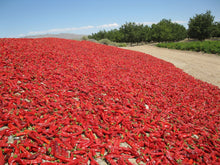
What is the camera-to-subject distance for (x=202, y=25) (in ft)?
161

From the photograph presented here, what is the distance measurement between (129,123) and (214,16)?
62.8 metres

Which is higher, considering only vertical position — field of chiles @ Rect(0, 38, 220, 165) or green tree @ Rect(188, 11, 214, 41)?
green tree @ Rect(188, 11, 214, 41)

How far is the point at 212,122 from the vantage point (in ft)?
20.6

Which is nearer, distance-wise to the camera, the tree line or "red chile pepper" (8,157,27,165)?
"red chile pepper" (8,157,27,165)

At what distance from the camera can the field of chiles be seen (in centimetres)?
371

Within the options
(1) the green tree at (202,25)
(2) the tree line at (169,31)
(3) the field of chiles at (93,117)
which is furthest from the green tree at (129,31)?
(3) the field of chiles at (93,117)

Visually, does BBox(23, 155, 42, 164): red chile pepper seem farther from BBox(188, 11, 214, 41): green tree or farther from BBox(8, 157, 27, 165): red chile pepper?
BBox(188, 11, 214, 41): green tree

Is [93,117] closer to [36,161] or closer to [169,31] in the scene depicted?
[36,161]

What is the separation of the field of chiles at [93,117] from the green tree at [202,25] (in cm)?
5103

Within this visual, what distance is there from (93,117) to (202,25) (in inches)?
2324

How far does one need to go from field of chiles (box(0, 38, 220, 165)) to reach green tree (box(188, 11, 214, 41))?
5103 cm

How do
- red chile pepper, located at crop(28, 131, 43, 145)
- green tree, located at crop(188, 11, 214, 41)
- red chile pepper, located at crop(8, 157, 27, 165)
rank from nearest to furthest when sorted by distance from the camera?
red chile pepper, located at crop(8, 157, 27, 165) < red chile pepper, located at crop(28, 131, 43, 145) < green tree, located at crop(188, 11, 214, 41)

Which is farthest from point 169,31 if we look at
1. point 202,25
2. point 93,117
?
point 93,117

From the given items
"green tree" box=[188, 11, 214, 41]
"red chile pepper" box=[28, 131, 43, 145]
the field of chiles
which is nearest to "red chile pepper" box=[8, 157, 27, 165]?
the field of chiles
